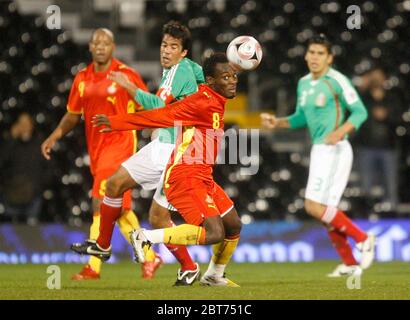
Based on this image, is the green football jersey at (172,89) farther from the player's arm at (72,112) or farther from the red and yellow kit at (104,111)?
the player's arm at (72,112)

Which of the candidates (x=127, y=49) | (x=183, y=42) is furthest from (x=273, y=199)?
(x=183, y=42)

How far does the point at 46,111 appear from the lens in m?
16.1

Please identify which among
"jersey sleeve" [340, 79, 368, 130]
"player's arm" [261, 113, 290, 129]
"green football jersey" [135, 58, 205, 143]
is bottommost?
"player's arm" [261, 113, 290, 129]

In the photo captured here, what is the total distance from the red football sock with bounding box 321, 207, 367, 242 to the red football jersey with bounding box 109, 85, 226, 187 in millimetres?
2660

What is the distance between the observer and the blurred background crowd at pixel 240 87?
15492 millimetres

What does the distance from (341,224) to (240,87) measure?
22.3ft

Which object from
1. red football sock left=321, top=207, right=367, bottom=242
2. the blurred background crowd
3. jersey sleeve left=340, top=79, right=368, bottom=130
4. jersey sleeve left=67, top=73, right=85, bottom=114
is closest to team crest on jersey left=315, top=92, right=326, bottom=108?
jersey sleeve left=340, top=79, right=368, bottom=130

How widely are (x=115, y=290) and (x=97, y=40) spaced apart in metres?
2.85

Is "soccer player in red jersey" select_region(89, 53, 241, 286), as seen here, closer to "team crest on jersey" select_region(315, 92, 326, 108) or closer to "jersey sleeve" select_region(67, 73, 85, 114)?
"jersey sleeve" select_region(67, 73, 85, 114)

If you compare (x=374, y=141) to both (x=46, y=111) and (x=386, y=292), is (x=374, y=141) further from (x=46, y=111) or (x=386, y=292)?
(x=386, y=292)

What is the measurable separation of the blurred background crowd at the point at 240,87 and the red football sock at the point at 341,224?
15.2 ft

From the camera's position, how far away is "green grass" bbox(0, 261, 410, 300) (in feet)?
26.2

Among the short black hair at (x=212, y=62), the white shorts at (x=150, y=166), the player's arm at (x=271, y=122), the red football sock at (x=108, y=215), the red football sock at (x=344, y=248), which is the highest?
the short black hair at (x=212, y=62)

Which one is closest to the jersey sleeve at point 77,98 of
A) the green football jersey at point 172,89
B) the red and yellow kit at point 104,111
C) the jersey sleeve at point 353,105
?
the red and yellow kit at point 104,111
